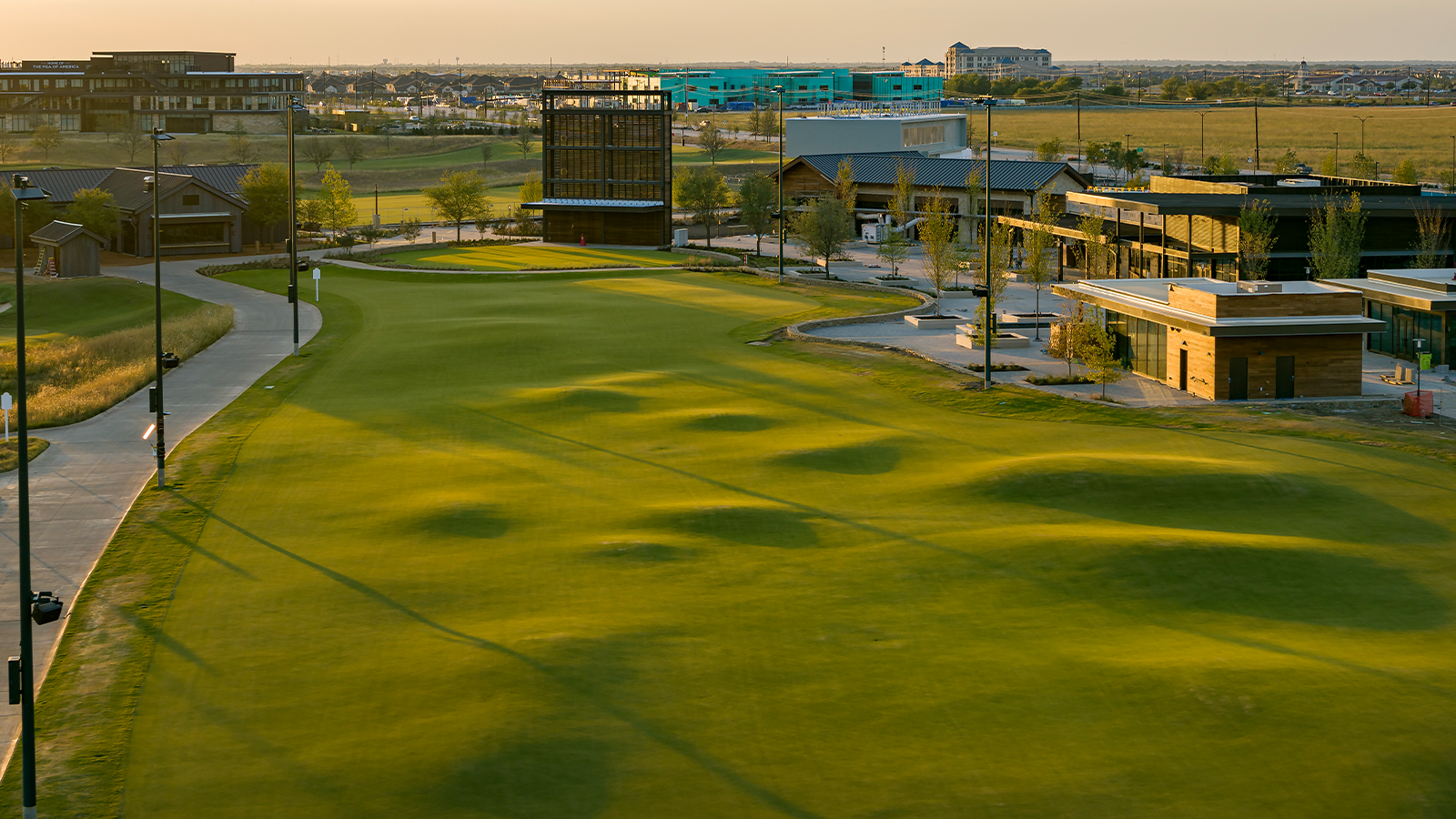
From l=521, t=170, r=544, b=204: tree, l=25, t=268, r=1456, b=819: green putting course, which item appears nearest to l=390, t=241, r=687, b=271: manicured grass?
l=521, t=170, r=544, b=204: tree

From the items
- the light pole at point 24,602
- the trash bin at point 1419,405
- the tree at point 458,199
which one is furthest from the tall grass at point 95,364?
the trash bin at point 1419,405

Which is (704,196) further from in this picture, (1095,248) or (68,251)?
(68,251)

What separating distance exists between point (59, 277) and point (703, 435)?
202 feet

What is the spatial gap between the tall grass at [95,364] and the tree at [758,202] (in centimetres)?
4655

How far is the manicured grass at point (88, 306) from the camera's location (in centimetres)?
7188

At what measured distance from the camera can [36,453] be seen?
136 feet

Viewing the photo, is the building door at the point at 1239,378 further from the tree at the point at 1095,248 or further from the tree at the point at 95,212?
the tree at the point at 95,212

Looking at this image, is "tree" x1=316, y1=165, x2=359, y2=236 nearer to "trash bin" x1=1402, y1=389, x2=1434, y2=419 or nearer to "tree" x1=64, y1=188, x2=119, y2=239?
"tree" x1=64, y1=188, x2=119, y2=239

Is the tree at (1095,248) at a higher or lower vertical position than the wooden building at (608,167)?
lower

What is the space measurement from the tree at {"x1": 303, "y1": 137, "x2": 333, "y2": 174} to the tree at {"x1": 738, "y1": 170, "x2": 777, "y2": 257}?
265 ft

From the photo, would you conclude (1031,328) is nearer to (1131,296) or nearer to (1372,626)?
(1131,296)

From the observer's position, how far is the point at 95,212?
98.1m

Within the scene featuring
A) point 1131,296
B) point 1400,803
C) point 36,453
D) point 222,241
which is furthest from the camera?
point 222,241

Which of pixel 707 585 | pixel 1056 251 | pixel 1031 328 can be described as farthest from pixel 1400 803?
pixel 1056 251
